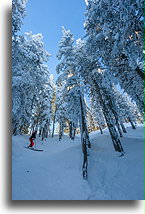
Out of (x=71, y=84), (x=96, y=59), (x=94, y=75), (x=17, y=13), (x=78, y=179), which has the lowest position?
(x=78, y=179)

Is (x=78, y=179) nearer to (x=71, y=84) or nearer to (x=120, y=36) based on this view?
(x=71, y=84)

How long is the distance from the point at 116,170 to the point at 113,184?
35.5 inches

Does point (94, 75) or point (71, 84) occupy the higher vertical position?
point (94, 75)

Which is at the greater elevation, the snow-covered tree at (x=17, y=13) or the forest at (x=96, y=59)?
the snow-covered tree at (x=17, y=13)

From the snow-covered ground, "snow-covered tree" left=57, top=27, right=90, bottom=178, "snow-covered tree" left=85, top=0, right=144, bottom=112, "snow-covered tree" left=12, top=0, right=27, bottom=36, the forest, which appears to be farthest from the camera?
"snow-covered tree" left=57, top=27, right=90, bottom=178

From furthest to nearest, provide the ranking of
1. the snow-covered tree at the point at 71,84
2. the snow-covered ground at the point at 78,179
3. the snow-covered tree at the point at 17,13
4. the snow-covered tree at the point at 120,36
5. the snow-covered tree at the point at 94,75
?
the snow-covered tree at the point at 94,75
the snow-covered tree at the point at 71,84
the snow-covered tree at the point at 17,13
the snow-covered tree at the point at 120,36
the snow-covered ground at the point at 78,179

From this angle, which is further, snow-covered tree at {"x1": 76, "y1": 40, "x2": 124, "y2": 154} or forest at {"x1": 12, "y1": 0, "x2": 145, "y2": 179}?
snow-covered tree at {"x1": 76, "y1": 40, "x2": 124, "y2": 154}

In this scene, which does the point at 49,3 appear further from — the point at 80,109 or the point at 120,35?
the point at 80,109

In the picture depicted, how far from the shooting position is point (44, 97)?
2205 centimetres

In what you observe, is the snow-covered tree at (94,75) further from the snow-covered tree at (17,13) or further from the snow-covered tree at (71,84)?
the snow-covered tree at (17,13)

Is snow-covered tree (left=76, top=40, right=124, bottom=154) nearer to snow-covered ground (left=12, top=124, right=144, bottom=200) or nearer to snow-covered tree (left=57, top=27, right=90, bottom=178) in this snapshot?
snow-covered tree (left=57, top=27, right=90, bottom=178)

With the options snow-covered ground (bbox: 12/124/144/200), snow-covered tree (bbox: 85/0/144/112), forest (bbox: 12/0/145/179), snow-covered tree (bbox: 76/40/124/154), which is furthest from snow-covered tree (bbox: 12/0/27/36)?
snow-covered ground (bbox: 12/124/144/200)

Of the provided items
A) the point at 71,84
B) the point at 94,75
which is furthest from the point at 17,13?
the point at 94,75

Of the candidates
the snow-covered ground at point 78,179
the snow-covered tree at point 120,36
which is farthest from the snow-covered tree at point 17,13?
the snow-covered ground at point 78,179
